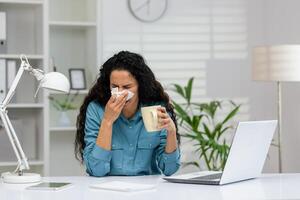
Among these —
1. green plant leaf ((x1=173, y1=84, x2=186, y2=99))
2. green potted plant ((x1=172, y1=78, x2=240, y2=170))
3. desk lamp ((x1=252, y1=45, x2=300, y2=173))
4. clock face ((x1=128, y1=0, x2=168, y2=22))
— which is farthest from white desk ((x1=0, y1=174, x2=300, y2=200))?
clock face ((x1=128, y1=0, x2=168, y2=22))

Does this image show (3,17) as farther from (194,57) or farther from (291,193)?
(291,193)

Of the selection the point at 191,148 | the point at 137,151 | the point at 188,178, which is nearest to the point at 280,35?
the point at 191,148

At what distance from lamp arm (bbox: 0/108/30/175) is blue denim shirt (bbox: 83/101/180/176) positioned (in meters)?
0.32

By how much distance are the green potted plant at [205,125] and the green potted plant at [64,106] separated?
0.71 metres

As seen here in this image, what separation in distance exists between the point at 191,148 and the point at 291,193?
2501mm

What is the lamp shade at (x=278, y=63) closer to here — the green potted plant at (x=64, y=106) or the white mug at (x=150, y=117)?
the green potted plant at (x=64, y=106)

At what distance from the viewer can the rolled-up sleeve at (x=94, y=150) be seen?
255 cm

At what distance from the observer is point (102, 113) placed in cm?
271

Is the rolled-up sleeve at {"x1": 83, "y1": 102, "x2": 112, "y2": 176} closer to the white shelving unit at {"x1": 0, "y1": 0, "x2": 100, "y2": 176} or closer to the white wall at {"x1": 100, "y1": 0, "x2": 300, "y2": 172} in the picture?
the white shelving unit at {"x1": 0, "y1": 0, "x2": 100, "y2": 176}

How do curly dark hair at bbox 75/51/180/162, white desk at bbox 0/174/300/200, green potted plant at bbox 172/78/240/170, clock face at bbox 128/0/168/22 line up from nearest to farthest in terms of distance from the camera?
white desk at bbox 0/174/300/200 < curly dark hair at bbox 75/51/180/162 < green potted plant at bbox 172/78/240/170 < clock face at bbox 128/0/168/22

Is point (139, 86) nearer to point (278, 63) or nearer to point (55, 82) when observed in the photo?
point (55, 82)

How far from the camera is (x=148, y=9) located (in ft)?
14.4

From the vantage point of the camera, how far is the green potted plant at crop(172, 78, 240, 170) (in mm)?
3996

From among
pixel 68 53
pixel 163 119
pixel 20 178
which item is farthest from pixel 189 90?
pixel 20 178
